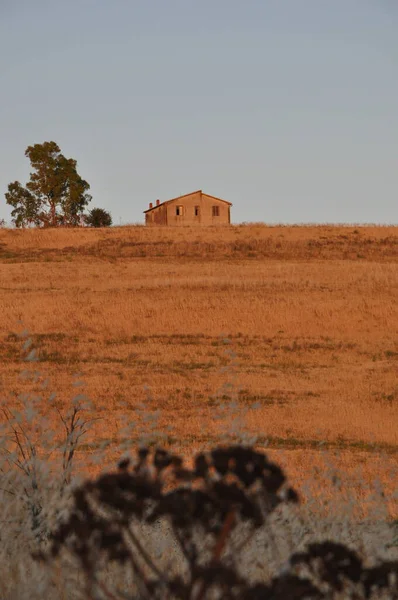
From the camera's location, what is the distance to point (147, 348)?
112 ft

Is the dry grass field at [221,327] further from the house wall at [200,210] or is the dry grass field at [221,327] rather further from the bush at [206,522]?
the house wall at [200,210]

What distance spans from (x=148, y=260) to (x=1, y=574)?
156 ft

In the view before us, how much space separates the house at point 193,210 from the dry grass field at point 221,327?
26609mm

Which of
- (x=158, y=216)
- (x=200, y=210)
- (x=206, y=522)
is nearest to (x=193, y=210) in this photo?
(x=200, y=210)

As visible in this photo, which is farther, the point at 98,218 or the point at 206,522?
the point at 98,218

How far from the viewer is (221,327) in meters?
37.3

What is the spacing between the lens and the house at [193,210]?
8450cm

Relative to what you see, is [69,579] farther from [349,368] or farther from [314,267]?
[314,267]

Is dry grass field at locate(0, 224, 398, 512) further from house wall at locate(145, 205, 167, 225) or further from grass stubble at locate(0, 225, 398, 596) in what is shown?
house wall at locate(145, 205, 167, 225)

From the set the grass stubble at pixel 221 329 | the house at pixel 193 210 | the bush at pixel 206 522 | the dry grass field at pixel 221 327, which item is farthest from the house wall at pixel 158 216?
the bush at pixel 206 522

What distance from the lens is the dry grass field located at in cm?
1850

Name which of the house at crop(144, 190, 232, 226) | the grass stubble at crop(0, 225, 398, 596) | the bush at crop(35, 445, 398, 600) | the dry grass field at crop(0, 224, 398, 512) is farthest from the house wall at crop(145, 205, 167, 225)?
the bush at crop(35, 445, 398, 600)

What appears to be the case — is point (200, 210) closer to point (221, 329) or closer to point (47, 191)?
point (47, 191)

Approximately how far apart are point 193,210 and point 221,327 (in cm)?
4932
